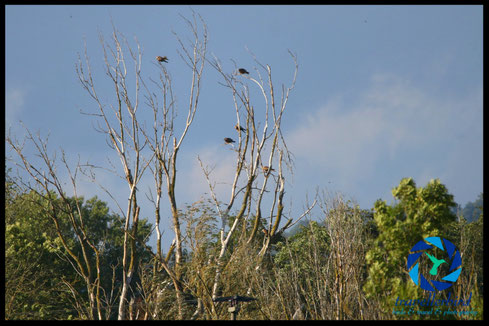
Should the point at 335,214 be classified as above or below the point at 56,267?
above

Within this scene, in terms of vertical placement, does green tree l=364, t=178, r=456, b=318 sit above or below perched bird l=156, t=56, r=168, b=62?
below

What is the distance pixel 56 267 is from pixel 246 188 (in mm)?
9326

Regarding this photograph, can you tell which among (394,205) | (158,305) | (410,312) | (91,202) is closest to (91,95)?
(158,305)

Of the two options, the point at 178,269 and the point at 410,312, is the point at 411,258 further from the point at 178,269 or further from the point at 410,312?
the point at 178,269

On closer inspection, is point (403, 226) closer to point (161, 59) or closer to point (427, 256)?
point (427, 256)

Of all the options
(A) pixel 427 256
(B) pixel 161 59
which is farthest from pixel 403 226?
(B) pixel 161 59

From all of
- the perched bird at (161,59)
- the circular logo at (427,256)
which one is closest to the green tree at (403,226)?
the circular logo at (427,256)

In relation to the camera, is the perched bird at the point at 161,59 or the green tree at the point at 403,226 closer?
the green tree at the point at 403,226

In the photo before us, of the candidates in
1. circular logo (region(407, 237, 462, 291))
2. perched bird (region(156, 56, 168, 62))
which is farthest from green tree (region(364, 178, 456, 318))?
perched bird (region(156, 56, 168, 62))

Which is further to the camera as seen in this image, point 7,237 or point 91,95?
point 7,237

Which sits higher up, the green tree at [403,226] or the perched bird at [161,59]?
the perched bird at [161,59]

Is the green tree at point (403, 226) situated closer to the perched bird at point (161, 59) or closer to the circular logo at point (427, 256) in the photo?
the circular logo at point (427, 256)

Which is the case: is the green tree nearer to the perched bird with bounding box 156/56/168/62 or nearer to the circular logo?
the circular logo
